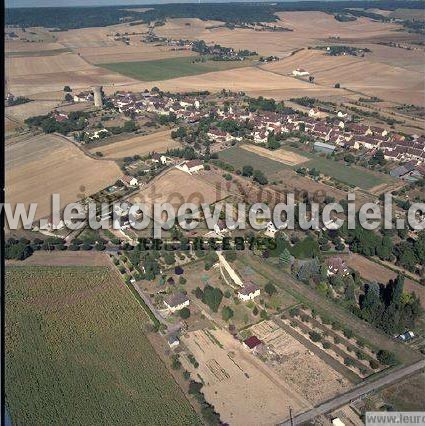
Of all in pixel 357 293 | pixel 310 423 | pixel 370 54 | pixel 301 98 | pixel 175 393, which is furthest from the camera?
pixel 370 54

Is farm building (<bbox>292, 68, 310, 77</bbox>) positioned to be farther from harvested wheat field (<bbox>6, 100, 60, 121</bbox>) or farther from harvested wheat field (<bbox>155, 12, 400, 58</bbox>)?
harvested wheat field (<bbox>6, 100, 60, 121</bbox>)

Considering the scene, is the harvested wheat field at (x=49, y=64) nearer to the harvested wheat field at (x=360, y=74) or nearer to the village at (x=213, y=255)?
the village at (x=213, y=255)

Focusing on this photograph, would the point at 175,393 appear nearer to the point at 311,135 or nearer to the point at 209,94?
the point at 311,135

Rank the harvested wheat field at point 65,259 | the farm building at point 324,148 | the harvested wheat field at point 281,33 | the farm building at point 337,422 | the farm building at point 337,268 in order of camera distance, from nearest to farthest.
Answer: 1. the farm building at point 337,422
2. the farm building at point 337,268
3. the harvested wheat field at point 65,259
4. the farm building at point 324,148
5. the harvested wheat field at point 281,33

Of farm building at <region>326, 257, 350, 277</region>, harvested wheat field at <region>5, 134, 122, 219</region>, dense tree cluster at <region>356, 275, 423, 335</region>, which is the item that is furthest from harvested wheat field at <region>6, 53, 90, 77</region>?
dense tree cluster at <region>356, 275, 423, 335</region>

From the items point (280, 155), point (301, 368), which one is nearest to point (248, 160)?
point (280, 155)

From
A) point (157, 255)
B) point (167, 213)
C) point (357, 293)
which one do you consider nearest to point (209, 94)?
point (167, 213)

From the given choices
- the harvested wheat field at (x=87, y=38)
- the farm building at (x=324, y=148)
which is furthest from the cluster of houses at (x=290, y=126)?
the harvested wheat field at (x=87, y=38)
